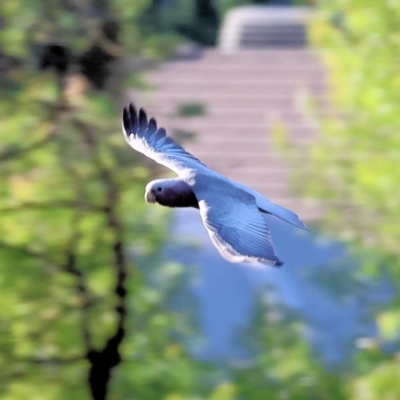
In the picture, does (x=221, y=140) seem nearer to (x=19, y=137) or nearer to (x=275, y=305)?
(x=275, y=305)

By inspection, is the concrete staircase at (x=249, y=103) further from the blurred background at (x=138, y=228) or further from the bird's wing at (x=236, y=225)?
the bird's wing at (x=236, y=225)

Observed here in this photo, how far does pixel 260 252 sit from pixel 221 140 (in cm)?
610

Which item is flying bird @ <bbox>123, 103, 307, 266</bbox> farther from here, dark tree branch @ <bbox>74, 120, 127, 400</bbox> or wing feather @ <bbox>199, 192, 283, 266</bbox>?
dark tree branch @ <bbox>74, 120, 127, 400</bbox>

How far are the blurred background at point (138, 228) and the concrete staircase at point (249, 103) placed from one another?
138 centimetres

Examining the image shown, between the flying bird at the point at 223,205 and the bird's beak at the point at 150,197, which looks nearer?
the flying bird at the point at 223,205

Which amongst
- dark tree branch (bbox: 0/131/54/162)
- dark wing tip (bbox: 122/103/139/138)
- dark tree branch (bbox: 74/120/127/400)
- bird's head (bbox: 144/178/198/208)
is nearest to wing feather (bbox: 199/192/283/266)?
bird's head (bbox: 144/178/198/208)

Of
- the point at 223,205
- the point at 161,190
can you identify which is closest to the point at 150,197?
the point at 161,190

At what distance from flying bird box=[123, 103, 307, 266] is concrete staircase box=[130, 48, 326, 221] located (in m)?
3.91

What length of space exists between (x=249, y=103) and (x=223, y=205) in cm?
655

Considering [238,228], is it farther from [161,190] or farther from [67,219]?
[67,219]

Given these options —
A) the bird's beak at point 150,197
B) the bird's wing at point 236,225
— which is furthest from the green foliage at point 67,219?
the bird's wing at point 236,225

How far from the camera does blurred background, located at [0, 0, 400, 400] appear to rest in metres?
5.17

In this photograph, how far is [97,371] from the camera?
525 cm

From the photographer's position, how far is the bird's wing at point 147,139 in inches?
159
